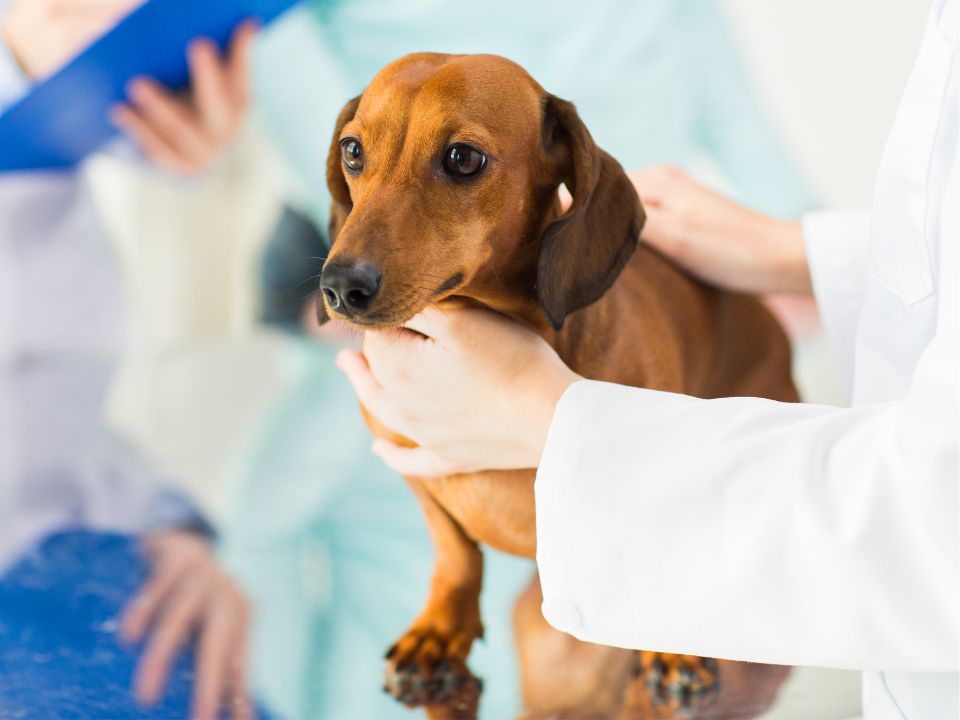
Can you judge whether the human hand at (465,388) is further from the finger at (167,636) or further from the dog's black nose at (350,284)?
the finger at (167,636)

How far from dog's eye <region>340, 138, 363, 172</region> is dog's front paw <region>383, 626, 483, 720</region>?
0.54 metres

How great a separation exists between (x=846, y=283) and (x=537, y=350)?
507 mm

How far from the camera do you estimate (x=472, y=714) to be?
115 cm

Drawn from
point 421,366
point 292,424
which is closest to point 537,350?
point 421,366

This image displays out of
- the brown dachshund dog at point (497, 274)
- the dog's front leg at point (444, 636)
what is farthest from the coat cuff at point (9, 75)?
the dog's front leg at point (444, 636)

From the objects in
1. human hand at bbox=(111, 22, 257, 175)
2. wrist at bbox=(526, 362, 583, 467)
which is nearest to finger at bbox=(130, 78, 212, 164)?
human hand at bbox=(111, 22, 257, 175)

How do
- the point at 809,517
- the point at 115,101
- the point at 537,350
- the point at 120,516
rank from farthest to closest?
the point at 115,101 → the point at 120,516 → the point at 537,350 → the point at 809,517

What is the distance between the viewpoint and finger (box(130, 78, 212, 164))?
204 centimetres

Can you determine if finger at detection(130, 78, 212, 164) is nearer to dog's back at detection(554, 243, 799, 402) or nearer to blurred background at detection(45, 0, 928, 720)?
blurred background at detection(45, 0, 928, 720)

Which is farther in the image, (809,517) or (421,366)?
(421,366)

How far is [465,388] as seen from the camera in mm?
1003

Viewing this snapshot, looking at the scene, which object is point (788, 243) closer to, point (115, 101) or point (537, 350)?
point (537, 350)

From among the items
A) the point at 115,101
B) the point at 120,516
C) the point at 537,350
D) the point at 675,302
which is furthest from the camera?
the point at 115,101

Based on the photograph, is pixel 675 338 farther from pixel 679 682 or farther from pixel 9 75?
pixel 9 75
